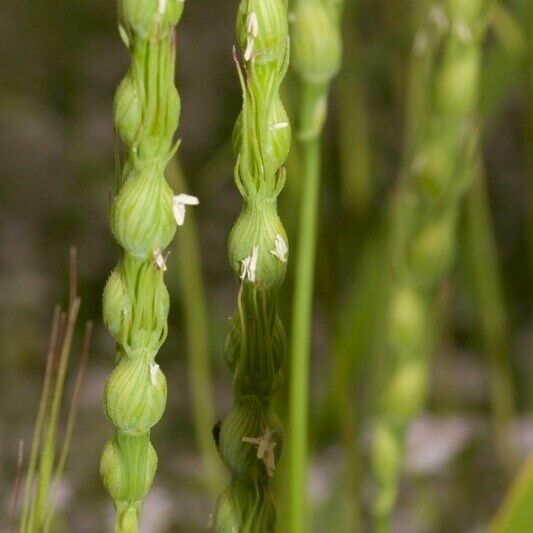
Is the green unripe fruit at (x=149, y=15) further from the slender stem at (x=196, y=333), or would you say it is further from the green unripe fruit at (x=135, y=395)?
the slender stem at (x=196, y=333)

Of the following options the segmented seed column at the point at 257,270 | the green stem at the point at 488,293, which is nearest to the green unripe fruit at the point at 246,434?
the segmented seed column at the point at 257,270

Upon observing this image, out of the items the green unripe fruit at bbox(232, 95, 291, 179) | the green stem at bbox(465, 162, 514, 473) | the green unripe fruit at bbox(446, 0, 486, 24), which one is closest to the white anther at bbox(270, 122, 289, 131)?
the green unripe fruit at bbox(232, 95, 291, 179)

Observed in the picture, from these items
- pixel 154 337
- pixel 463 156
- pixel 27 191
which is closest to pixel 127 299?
pixel 154 337

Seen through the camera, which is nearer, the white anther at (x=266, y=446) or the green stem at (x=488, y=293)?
the white anther at (x=266, y=446)

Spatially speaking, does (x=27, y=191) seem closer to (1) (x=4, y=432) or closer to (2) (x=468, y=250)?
(1) (x=4, y=432)

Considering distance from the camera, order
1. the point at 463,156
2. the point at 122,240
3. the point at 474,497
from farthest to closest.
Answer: the point at 474,497
the point at 463,156
the point at 122,240

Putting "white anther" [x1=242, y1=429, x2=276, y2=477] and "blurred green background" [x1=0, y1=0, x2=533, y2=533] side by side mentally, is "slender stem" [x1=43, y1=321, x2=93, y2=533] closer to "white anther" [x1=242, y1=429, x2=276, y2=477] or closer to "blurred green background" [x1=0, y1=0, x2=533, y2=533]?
"white anther" [x1=242, y1=429, x2=276, y2=477]
